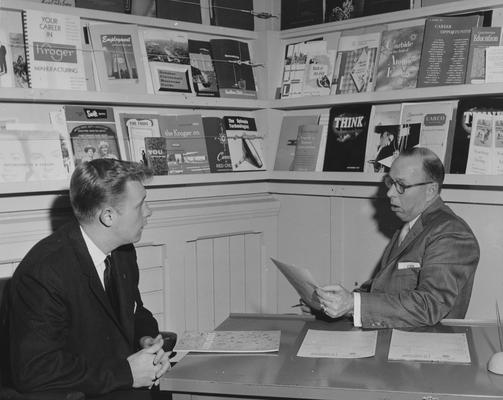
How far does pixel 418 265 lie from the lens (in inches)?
107

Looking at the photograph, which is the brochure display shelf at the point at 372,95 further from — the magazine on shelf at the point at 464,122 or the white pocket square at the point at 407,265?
the white pocket square at the point at 407,265

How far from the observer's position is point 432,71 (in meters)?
3.26


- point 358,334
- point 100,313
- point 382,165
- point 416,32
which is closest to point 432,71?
point 416,32

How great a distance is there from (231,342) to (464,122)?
1.62 m

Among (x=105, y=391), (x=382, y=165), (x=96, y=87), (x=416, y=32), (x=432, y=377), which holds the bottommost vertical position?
(x=105, y=391)

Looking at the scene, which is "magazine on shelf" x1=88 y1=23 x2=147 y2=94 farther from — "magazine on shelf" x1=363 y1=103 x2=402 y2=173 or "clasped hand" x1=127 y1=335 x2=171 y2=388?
"clasped hand" x1=127 y1=335 x2=171 y2=388

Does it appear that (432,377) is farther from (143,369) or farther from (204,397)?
(143,369)

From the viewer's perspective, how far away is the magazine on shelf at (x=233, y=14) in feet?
12.2

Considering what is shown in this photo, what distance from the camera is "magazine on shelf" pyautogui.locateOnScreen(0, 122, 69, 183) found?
9.45 ft

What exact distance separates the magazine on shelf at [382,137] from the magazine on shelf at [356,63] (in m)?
0.14

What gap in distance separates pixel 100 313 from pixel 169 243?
3.77ft

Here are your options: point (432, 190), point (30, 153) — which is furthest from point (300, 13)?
point (30, 153)

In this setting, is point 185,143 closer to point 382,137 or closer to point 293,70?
point 293,70

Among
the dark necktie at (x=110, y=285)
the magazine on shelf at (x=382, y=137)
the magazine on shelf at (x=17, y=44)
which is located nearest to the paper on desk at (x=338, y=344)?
the dark necktie at (x=110, y=285)
